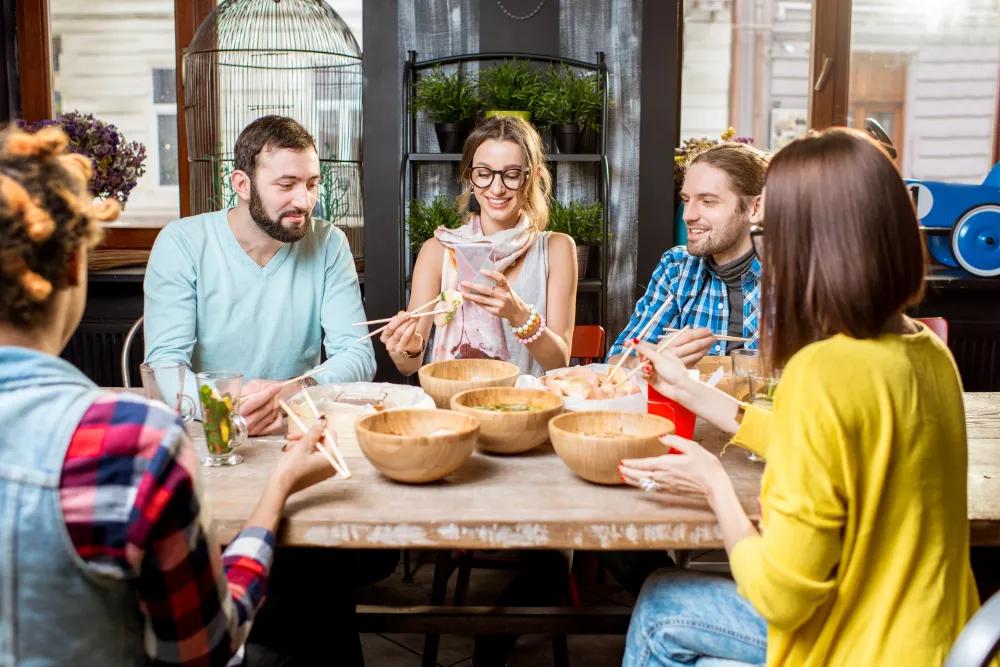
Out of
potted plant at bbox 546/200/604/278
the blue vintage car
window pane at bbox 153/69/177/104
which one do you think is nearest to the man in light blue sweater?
potted plant at bbox 546/200/604/278

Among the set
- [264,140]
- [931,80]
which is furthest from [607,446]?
[931,80]

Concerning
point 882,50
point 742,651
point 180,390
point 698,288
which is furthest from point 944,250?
point 180,390

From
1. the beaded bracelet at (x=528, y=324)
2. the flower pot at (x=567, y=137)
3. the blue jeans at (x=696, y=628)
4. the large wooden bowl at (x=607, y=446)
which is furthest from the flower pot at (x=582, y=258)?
the blue jeans at (x=696, y=628)

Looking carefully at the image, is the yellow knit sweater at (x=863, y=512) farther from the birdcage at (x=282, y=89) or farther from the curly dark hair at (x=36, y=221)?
the birdcage at (x=282, y=89)

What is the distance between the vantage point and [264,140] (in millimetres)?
2436

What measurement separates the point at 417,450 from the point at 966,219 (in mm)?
3155

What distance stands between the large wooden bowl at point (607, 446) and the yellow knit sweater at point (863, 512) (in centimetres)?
26

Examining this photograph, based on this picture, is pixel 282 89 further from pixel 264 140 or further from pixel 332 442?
pixel 332 442

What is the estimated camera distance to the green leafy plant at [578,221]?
3.71 m

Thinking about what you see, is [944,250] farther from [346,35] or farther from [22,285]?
[22,285]

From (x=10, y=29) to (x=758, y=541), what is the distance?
4236 millimetres

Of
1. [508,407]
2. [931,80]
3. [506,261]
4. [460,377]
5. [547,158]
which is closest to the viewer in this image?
[508,407]

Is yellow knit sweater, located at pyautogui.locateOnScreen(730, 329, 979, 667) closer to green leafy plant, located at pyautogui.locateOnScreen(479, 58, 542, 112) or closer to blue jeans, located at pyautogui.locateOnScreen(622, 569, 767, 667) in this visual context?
blue jeans, located at pyautogui.locateOnScreen(622, 569, 767, 667)

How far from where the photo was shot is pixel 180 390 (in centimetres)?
173
